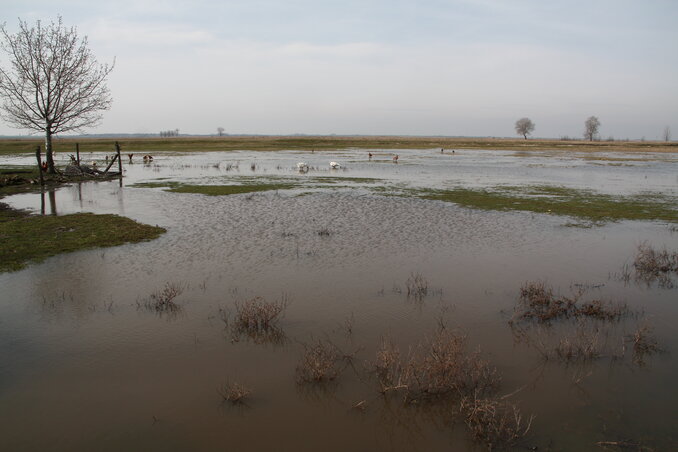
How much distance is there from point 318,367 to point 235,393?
53.5 inches

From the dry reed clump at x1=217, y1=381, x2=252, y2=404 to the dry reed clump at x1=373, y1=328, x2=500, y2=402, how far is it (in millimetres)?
2114

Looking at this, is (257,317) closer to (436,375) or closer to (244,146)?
(436,375)

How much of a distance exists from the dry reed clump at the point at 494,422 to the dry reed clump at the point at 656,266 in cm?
857

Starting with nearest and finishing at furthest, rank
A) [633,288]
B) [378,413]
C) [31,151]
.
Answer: [378,413] < [633,288] < [31,151]

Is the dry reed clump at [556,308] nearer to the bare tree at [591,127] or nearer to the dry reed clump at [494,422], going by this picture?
the dry reed clump at [494,422]

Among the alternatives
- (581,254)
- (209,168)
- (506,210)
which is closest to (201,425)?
(581,254)

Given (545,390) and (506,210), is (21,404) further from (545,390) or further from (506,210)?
(506,210)

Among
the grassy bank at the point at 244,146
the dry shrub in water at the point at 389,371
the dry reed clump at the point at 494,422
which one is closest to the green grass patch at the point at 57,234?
the dry shrub in water at the point at 389,371

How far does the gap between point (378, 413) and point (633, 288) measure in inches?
357

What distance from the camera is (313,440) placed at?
5.67m

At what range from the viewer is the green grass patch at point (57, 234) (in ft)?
42.4

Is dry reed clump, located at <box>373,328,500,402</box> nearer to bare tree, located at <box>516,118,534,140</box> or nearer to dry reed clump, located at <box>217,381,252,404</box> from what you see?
dry reed clump, located at <box>217,381,252,404</box>

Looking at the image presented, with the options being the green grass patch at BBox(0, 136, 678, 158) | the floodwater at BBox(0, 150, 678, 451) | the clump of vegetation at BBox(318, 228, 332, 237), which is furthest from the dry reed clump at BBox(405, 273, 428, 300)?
the green grass patch at BBox(0, 136, 678, 158)

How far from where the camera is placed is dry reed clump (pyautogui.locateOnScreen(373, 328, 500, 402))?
6.67 metres
